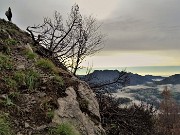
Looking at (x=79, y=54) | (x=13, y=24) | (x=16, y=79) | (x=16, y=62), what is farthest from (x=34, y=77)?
(x=79, y=54)

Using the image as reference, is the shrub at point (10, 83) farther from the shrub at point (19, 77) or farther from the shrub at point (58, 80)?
the shrub at point (58, 80)

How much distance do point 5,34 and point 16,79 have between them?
3.23 m

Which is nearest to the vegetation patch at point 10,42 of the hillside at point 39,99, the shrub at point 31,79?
the hillside at point 39,99

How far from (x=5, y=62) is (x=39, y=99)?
6.02 feet

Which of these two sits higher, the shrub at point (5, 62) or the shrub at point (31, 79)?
the shrub at point (5, 62)

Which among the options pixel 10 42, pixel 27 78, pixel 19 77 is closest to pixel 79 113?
pixel 27 78

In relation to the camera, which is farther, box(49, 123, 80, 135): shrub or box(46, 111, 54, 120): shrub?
box(46, 111, 54, 120): shrub

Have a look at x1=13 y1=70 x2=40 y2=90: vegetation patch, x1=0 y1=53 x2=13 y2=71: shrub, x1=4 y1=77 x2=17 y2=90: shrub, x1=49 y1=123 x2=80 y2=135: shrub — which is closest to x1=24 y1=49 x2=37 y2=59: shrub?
x1=0 y1=53 x2=13 y2=71: shrub

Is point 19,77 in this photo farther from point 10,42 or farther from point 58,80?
point 10,42

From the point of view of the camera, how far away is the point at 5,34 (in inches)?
480

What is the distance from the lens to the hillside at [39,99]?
317 inches

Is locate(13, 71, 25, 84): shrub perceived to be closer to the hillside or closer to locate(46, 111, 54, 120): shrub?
the hillside

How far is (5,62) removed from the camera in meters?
10.2

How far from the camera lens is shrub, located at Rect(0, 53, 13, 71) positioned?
32.5 ft
